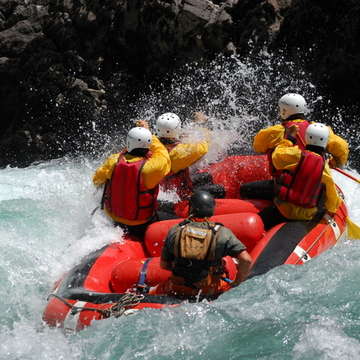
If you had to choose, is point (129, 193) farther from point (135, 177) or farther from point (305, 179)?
point (305, 179)

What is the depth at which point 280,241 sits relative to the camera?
4941 millimetres

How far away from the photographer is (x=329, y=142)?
5.50 metres

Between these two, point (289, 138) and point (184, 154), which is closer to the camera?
point (289, 138)

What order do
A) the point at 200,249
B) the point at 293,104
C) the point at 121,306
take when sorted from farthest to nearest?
the point at 293,104 < the point at 121,306 < the point at 200,249

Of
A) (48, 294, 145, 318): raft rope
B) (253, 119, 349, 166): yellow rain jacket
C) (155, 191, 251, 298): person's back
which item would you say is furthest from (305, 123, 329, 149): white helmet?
(48, 294, 145, 318): raft rope

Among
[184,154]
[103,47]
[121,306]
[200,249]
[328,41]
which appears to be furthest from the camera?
[103,47]

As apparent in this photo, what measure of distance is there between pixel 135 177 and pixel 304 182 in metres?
1.49

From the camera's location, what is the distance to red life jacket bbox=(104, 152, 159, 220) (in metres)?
5.05

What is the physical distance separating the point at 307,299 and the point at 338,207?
1449mm

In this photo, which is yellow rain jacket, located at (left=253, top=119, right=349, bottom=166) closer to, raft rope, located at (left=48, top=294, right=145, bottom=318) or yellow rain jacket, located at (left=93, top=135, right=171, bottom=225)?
yellow rain jacket, located at (left=93, top=135, right=171, bottom=225)

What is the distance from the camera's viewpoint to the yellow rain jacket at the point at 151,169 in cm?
507

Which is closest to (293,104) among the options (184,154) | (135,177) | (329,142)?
(329,142)

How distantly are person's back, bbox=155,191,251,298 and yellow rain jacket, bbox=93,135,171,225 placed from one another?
1.01 metres

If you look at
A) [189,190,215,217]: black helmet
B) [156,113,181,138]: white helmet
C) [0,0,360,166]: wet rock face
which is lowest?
[0,0,360,166]: wet rock face
